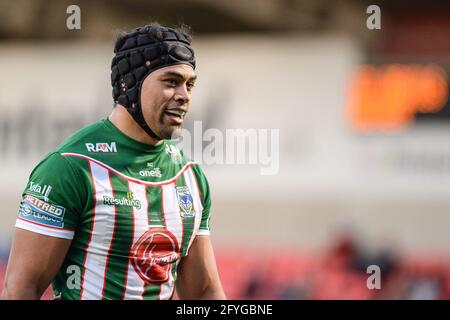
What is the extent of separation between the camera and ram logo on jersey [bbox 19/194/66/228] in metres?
3.73

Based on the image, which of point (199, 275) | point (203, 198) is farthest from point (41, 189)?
point (199, 275)

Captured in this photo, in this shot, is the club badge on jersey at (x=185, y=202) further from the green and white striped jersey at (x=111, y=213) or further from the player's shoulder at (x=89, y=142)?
the player's shoulder at (x=89, y=142)

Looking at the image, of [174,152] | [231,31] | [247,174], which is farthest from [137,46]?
[231,31]

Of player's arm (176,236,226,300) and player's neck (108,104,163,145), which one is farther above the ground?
player's neck (108,104,163,145)

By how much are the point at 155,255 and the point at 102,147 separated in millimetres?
518

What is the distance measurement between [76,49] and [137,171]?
12.3 m

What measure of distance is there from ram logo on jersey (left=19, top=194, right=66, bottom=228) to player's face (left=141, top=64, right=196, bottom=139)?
0.58 meters

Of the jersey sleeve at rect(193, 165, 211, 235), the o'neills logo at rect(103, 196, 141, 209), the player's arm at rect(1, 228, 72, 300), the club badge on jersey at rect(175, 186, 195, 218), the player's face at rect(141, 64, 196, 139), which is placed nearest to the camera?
the player's arm at rect(1, 228, 72, 300)

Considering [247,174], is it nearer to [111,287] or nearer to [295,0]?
[295,0]

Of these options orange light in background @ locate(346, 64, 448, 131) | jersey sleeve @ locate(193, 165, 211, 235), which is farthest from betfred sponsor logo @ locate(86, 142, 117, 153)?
orange light in background @ locate(346, 64, 448, 131)

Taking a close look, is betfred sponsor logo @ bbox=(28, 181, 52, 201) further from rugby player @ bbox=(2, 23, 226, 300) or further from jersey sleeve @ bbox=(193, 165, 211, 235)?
jersey sleeve @ bbox=(193, 165, 211, 235)

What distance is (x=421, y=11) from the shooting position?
1697 centimetres

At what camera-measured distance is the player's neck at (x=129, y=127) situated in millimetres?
4066

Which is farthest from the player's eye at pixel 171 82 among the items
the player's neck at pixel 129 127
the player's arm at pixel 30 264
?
the player's arm at pixel 30 264
